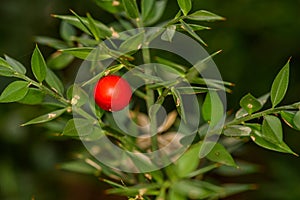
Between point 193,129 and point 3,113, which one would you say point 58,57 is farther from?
point 3,113

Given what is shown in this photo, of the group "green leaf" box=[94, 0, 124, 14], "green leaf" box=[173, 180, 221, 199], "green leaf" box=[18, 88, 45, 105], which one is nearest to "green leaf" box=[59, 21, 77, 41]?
"green leaf" box=[94, 0, 124, 14]

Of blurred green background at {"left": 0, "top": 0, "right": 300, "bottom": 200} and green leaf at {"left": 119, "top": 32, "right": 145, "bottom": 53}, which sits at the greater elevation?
green leaf at {"left": 119, "top": 32, "right": 145, "bottom": 53}

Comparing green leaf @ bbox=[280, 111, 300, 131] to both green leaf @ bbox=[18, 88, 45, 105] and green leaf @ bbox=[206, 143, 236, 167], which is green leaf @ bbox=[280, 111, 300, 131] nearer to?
green leaf @ bbox=[206, 143, 236, 167]

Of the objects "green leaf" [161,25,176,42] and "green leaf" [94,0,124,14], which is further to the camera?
"green leaf" [94,0,124,14]

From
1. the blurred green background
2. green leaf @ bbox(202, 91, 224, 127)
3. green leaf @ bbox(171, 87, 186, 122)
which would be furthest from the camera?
the blurred green background

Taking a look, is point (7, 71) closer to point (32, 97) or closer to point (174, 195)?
point (32, 97)

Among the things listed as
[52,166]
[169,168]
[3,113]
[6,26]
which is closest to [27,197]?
[52,166]

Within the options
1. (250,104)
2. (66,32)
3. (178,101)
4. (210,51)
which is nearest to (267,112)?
(250,104)
